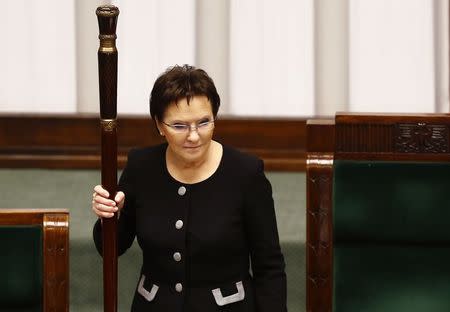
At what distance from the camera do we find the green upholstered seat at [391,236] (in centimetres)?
265

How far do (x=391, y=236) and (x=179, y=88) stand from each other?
73cm

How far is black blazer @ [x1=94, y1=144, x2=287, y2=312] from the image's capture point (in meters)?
2.29

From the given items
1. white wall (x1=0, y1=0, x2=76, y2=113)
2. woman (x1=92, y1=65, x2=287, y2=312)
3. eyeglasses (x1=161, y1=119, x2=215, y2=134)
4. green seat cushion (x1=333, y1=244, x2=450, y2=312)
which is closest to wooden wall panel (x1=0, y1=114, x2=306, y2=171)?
white wall (x1=0, y1=0, x2=76, y2=113)

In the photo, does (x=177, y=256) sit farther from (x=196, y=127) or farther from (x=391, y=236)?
(x=391, y=236)

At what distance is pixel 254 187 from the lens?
230cm

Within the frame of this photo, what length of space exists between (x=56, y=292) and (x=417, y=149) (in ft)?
2.88

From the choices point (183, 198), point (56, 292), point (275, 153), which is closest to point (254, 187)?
point (183, 198)

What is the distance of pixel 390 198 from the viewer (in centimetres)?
266

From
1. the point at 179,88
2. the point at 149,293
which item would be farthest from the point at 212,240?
the point at 179,88

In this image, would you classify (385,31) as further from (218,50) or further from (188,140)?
(188,140)

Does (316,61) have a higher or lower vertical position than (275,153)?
higher

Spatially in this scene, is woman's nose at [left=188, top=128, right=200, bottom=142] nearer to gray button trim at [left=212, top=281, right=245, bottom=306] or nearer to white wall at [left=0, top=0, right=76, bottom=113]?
gray button trim at [left=212, top=281, right=245, bottom=306]

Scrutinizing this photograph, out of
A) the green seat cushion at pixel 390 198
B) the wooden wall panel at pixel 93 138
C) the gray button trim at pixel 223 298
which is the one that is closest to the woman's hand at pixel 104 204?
the gray button trim at pixel 223 298

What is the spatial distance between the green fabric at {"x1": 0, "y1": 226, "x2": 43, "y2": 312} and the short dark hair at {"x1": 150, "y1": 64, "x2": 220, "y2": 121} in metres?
0.36
